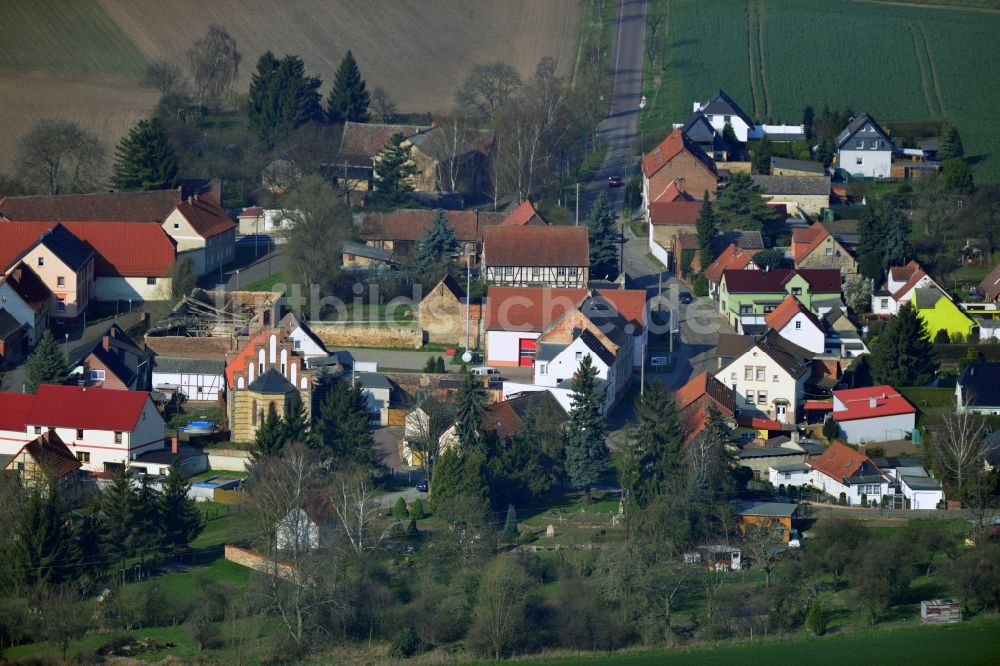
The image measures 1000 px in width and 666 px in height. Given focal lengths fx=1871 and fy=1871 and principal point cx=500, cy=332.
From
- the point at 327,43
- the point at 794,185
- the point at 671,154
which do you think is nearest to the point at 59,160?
the point at 671,154

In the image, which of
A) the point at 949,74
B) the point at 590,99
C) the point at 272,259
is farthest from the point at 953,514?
the point at 949,74

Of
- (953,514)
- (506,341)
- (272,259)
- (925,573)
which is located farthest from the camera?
(272,259)

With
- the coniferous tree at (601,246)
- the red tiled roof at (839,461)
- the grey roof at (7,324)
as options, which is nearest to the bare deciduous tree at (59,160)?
the grey roof at (7,324)

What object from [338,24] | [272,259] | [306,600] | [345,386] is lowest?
[306,600]

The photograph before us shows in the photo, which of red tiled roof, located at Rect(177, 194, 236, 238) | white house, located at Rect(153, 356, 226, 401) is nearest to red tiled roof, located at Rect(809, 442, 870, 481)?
white house, located at Rect(153, 356, 226, 401)

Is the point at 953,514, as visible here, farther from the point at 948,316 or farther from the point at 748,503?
the point at 948,316

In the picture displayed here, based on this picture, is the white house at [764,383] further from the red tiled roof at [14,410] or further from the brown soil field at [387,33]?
the brown soil field at [387,33]

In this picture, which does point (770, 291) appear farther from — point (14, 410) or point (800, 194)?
point (14, 410)
